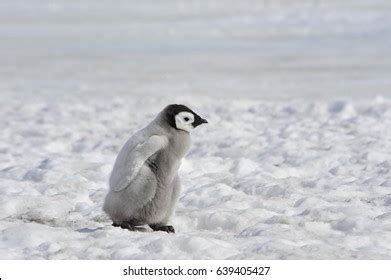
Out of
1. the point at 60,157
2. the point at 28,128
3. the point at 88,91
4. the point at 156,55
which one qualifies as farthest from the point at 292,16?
the point at 60,157

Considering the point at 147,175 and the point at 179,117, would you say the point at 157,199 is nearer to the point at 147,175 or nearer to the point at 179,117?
the point at 147,175

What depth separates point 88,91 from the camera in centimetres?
1133

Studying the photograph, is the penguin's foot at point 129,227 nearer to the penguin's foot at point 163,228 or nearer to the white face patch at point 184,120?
the penguin's foot at point 163,228

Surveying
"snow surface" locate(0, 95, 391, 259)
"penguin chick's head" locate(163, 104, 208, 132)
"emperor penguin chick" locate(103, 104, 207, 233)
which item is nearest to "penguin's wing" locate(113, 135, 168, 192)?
"emperor penguin chick" locate(103, 104, 207, 233)

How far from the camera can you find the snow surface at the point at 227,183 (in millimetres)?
3922

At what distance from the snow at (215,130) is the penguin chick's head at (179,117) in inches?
21.4

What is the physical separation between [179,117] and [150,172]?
303mm

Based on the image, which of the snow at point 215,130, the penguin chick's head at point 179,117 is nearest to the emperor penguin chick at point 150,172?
the penguin chick's head at point 179,117

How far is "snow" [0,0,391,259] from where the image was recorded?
4086mm

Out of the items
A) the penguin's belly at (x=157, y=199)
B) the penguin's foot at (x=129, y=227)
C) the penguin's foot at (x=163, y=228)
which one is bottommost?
the penguin's foot at (x=163, y=228)

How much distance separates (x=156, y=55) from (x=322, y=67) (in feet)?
10.2

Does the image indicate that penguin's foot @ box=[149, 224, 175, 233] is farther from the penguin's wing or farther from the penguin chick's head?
the penguin chick's head
